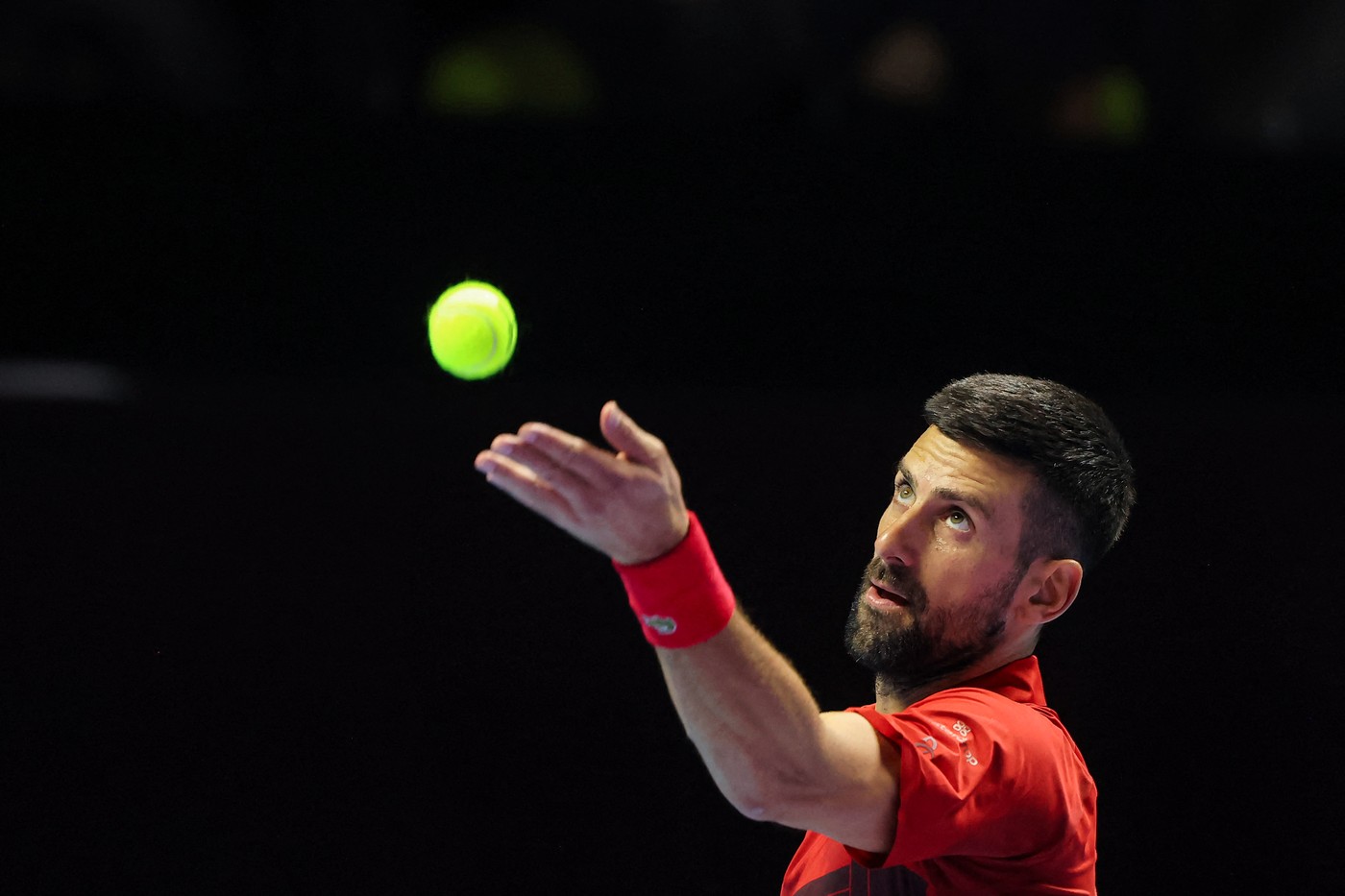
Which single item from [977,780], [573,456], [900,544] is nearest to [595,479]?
[573,456]

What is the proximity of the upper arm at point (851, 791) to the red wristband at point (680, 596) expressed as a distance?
0.17 metres

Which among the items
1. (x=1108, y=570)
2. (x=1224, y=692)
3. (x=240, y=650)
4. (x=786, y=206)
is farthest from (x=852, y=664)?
(x=240, y=650)

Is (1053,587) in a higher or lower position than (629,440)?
lower

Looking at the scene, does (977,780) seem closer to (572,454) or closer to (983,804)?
(983,804)

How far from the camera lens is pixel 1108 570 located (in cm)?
259

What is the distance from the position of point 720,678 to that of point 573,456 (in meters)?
0.26

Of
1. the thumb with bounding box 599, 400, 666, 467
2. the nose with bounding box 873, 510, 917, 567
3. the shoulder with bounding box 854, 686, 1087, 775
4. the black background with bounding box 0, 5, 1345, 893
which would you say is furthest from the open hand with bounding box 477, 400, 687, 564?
the black background with bounding box 0, 5, 1345, 893

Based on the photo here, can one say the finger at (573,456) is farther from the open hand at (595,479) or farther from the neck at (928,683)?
the neck at (928,683)

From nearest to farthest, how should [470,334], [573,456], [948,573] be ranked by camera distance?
[573,456]
[948,573]
[470,334]

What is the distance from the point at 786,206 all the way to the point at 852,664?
3.30ft

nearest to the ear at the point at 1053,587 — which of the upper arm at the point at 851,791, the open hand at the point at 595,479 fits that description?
the upper arm at the point at 851,791

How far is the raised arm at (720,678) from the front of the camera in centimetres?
109

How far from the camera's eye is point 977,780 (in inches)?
49.9

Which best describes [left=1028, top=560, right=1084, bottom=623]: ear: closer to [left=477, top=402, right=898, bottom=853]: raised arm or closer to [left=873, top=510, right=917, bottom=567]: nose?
[left=873, top=510, right=917, bottom=567]: nose
